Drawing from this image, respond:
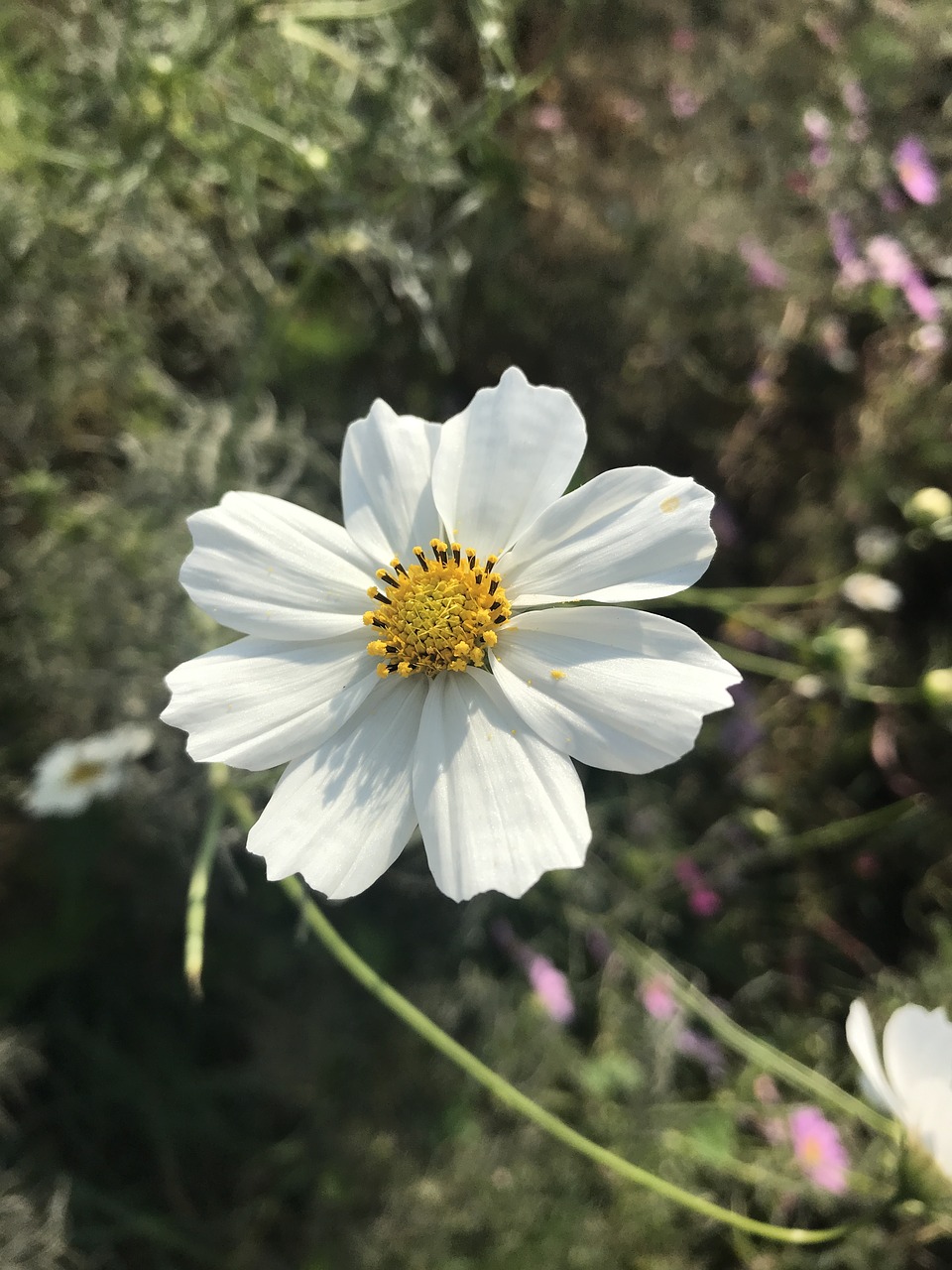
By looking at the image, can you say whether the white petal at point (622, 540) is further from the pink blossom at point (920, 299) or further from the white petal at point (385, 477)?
the pink blossom at point (920, 299)

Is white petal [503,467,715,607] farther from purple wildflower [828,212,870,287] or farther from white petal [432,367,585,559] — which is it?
purple wildflower [828,212,870,287]

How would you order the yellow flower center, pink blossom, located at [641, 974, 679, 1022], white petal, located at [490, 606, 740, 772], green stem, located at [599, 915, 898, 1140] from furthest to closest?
pink blossom, located at [641, 974, 679, 1022] → green stem, located at [599, 915, 898, 1140] → the yellow flower center → white petal, located at [490, 606, 740, 772]

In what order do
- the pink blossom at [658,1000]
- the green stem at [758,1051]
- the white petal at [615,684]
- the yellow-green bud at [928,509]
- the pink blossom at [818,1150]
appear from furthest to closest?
the pink blossom at [658,1000] < the pink blossom at [818,1150] < the yellow-green bud at [928,509] < the green stem at [758,1051] < the white petal at [615,684]

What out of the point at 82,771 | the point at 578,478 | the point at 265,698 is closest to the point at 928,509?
the point at 578,478

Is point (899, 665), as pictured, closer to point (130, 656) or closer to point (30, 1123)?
point (130, 656)

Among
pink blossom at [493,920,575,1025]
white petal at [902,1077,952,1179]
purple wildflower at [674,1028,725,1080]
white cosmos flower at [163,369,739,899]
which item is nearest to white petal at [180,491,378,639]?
white cosmos flower at [163,369,739,899]

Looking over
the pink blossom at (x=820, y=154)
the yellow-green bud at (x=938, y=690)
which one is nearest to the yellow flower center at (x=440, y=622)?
the yellow-green bud at (x=938, y=690)
